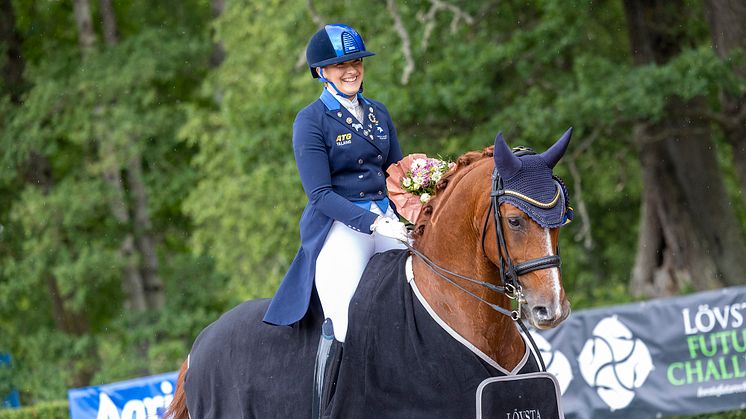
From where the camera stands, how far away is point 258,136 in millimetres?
18188

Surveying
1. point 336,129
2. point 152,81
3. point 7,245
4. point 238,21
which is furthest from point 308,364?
point 7,245

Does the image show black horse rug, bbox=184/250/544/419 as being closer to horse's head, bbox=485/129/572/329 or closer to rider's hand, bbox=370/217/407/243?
rider's hand, bbox=370/217/407/243

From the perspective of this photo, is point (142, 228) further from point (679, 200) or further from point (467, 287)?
point (467, 287)

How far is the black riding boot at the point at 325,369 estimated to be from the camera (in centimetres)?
510

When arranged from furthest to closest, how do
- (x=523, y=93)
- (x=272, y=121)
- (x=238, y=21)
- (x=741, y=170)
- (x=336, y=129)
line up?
(x=238, y=21), (x=272, y=121), (x=523, y=93), (x=741, y=170), (x=336, y=129)

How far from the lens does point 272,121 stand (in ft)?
59.6

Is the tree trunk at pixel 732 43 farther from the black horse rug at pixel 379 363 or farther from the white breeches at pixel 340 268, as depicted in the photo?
the black horse rug at pixel 379 363

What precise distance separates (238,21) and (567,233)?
305 inches

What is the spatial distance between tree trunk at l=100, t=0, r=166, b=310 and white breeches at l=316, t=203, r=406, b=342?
18.2m

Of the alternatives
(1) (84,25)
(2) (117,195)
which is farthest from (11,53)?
(2) (117,195)

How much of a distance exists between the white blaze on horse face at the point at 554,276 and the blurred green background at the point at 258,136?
1032 cm

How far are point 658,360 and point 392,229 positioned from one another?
5.81 metres

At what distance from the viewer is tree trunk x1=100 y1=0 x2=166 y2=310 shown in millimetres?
23328

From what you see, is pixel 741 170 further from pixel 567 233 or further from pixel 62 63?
pixel 62 63
